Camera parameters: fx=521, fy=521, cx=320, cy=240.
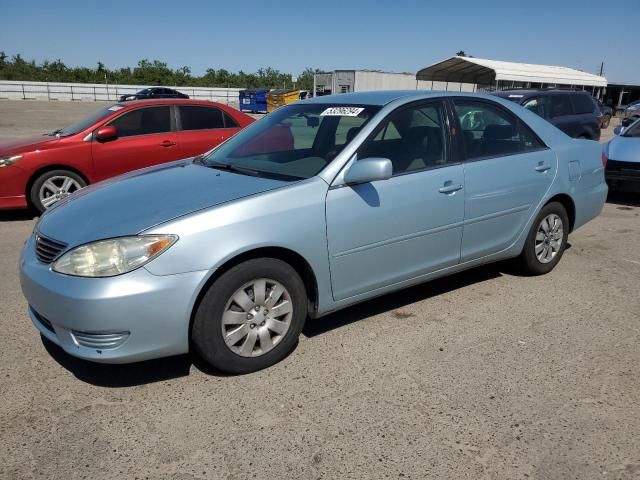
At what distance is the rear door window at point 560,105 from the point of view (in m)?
10.8

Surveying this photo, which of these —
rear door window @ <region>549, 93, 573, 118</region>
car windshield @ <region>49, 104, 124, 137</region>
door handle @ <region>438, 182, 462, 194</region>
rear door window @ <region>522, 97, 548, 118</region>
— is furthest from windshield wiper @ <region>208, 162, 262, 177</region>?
rear door window @ <region>549, 93, 573, 118</region>

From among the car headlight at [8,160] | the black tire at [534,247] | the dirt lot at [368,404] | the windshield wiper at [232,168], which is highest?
the windshield wiper at [232,168]

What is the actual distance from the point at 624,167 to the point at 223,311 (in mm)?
7232

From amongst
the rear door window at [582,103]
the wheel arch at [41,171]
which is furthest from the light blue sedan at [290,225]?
the rear door window at [582,103]

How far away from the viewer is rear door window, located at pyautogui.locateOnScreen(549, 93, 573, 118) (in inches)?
424

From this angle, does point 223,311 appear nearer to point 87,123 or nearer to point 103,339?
point 103,339

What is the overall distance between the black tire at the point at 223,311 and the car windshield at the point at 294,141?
667mm

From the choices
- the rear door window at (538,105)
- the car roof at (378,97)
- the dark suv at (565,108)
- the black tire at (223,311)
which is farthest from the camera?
the dark suv at (565,108)

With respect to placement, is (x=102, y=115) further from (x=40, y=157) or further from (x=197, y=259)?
(x=197, y=259)

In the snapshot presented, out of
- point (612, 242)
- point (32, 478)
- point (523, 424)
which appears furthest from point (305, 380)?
point (612, 242)

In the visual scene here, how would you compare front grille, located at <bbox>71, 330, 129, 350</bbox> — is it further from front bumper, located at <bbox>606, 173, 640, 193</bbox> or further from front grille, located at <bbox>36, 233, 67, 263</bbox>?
front bumper, located at <bbox>606, 173, 640, 193</bbox>

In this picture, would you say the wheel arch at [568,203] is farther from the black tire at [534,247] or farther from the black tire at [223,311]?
the black tire at [223,311]

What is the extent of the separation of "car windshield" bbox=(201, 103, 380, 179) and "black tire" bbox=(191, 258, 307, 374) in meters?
0.67

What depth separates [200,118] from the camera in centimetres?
780
